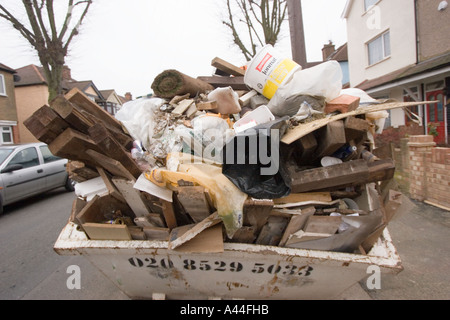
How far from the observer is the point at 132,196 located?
1.73 meters

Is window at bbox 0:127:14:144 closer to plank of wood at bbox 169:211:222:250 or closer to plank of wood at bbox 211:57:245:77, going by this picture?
plank of wood at bbox 211:57:245:77

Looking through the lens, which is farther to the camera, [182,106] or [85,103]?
[182,106]

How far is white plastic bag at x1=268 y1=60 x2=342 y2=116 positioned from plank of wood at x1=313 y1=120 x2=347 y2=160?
0.49 metres

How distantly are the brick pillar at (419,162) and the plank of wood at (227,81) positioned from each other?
11.5 feet

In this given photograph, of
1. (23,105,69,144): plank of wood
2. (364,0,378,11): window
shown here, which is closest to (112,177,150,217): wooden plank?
(23,105,69,144): plank of wood

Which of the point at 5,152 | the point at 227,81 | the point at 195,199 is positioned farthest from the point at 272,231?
the point at 5,152

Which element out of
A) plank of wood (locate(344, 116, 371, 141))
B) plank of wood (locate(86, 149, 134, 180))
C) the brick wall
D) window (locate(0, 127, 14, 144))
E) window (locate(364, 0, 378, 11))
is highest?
window (locate(364, 0, 378, 11))

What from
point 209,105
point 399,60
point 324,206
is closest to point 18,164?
point 209,105

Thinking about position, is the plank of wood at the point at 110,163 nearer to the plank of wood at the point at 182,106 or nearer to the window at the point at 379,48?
the plank of wood at the point at 182,106

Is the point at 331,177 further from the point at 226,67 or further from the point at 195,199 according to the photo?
the point at 226,67

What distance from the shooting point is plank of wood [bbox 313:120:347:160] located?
161 cm

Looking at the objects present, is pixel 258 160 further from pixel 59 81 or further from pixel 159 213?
pixel 59 81

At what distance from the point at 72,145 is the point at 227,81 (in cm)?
184

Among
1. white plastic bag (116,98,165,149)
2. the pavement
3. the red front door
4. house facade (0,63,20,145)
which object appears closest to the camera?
white plastic bag (116,98,165,149)
